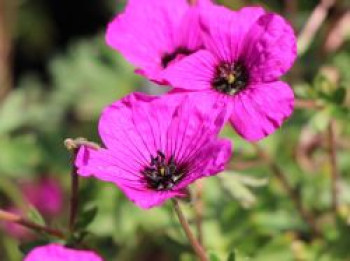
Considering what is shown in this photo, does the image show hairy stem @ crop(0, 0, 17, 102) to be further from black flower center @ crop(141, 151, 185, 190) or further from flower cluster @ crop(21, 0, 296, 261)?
black flower center @ crop(141, 151, 185, 190)

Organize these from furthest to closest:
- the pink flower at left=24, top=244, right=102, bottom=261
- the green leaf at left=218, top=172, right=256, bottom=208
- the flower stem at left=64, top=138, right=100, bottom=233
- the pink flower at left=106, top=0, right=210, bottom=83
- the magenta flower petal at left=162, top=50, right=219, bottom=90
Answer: the green leaf at left=218, top=172, right=256, bottom=208
the pink flower at left=106, top=0, right=210, bottom=83
the magenta flower petal at left=162, top=50, right=219, bottom=90
the flower stem at left=64, top=138, right=100, bottom=233
the pink flower at left=24, top=244, right=102, bottom=261

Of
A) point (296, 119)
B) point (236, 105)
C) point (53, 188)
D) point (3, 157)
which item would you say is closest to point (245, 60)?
point (236, 105)

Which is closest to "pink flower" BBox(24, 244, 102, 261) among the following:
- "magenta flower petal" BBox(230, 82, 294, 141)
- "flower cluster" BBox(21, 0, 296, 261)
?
"flower cluster" BBox(21, 0, 296, 261)

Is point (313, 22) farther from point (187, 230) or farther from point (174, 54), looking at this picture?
point (187, 230)

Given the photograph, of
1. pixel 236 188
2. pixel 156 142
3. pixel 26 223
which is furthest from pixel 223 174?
pixel 26 223

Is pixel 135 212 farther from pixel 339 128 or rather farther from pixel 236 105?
pixel 236 105

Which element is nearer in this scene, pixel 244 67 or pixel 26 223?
pixel 26 223
